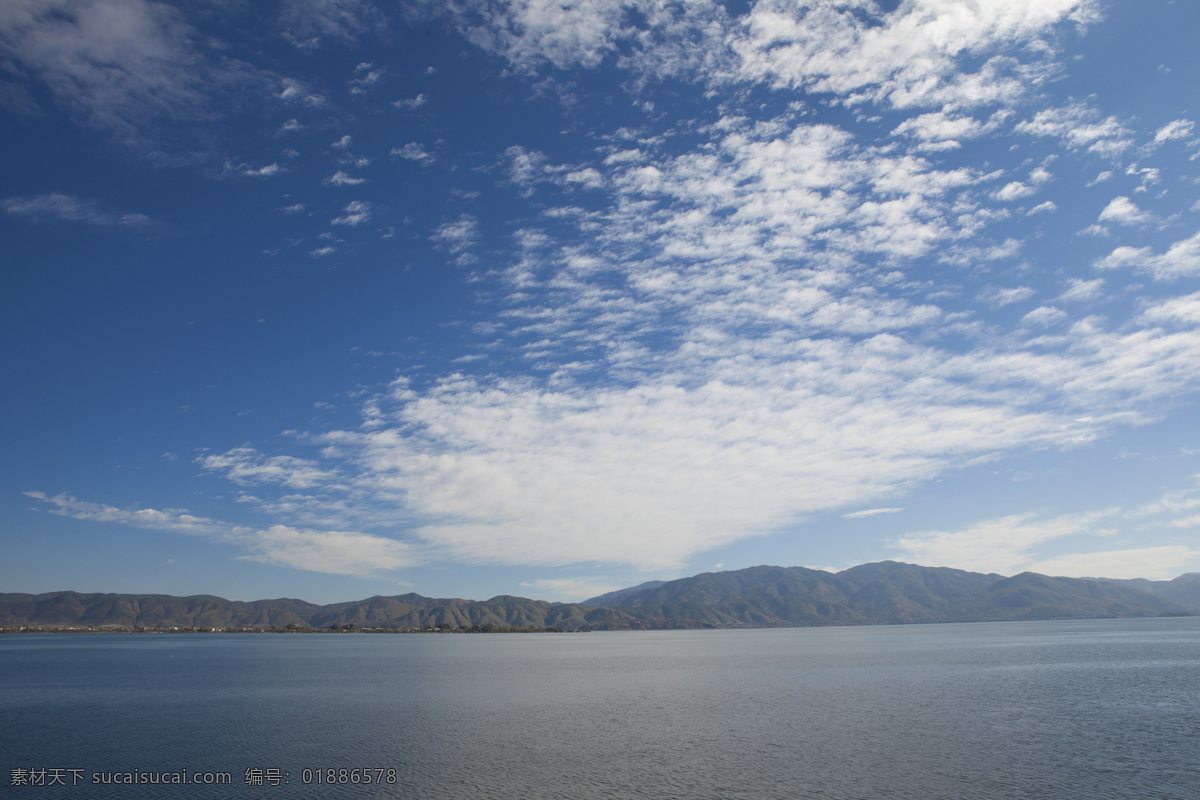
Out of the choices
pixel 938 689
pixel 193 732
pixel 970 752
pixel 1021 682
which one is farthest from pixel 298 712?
pixel 1021 682

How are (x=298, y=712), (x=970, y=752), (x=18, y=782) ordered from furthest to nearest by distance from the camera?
1. (x=298, y=712)
2. (x=970, y=752)
3. (x=18, y=782)

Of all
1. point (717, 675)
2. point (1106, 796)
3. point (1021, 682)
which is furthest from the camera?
point (717, 675)

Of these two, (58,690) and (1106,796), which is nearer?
(1106,796)

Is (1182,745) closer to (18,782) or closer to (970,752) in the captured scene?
(970,752)

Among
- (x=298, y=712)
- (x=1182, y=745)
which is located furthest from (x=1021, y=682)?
(x=298, y=712)

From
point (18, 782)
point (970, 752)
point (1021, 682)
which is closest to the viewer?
point (18, 782)

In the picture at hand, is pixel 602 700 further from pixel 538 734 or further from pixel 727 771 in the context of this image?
pixel 727 771

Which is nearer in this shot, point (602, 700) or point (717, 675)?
point (602, 700)

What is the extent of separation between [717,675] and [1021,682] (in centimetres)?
4418

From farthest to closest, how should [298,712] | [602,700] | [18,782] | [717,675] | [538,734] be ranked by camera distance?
1. [717,675]
2. [602,700]
3. [298,712]
4. [538,734]
5. [18,782]

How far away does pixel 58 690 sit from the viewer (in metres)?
87.7

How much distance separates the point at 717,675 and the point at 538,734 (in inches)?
2406

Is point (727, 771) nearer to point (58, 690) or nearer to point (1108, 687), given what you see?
point (1108, 687)

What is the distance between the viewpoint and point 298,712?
222 ft
